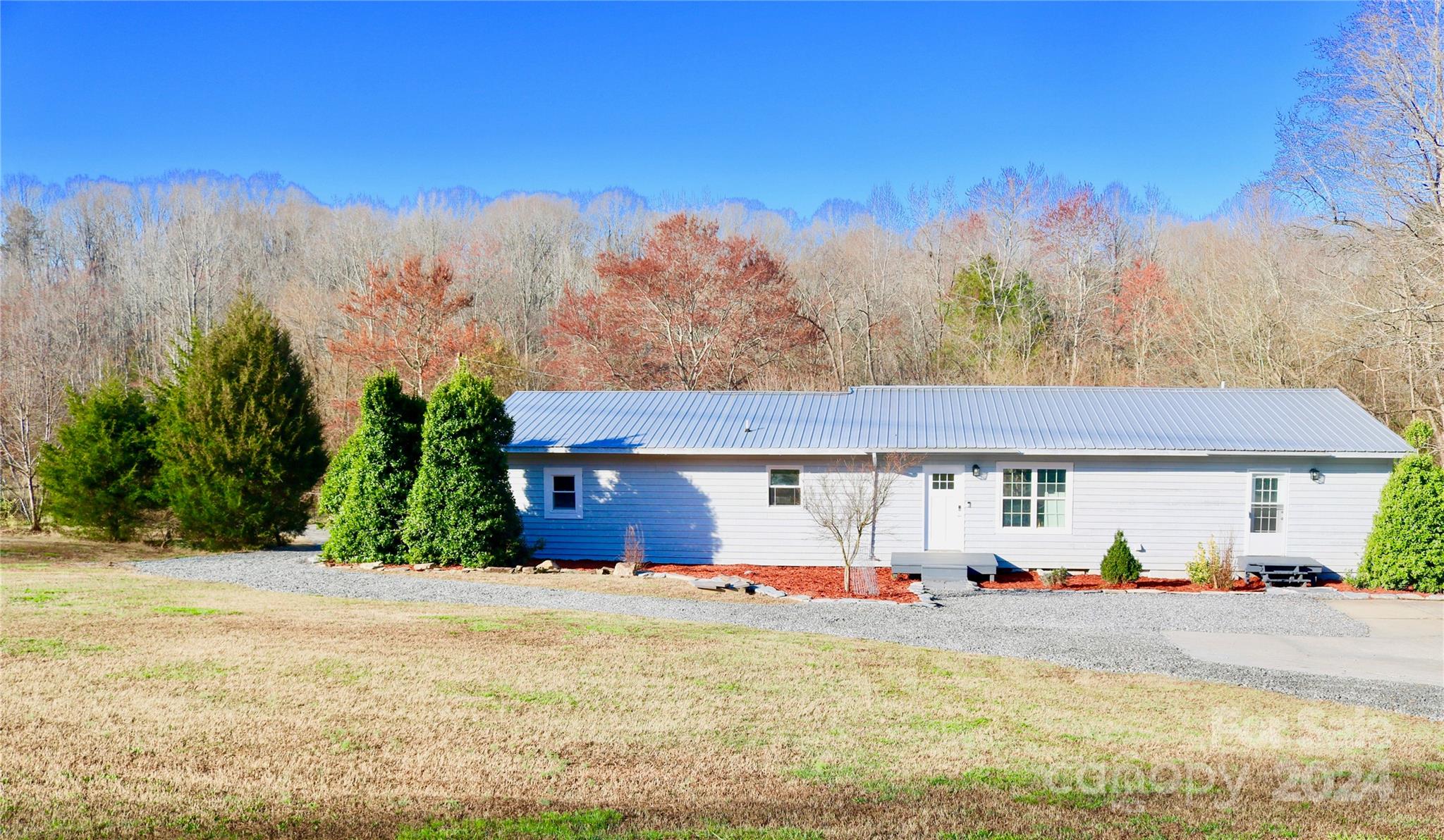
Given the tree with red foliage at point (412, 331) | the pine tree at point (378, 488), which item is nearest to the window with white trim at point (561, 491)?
the pine tree at point (378, 488)

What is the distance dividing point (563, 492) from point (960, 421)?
769 centimetres

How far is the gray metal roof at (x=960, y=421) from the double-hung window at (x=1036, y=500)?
57 cm

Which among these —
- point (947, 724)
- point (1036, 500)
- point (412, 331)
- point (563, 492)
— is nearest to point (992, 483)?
point (1036, 500)

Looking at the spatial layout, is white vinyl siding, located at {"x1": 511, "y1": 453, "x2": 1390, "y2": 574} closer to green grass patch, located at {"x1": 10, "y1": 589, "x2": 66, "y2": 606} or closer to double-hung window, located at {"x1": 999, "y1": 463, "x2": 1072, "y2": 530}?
double-hung window, located at {"x1": 999, "y1": 463, "x2": 1072, "y2": 530}

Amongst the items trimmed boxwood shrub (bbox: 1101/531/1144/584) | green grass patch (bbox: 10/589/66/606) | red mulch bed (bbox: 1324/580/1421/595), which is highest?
trimmed boxwood shrub (bbox: 1101/531/1144/584)

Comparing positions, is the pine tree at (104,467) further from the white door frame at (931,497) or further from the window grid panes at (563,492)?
the white door frame at (931,497)

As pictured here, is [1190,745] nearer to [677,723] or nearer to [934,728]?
[934,728]

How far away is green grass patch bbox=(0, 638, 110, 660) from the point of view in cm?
873

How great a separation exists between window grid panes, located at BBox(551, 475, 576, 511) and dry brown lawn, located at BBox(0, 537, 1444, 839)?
765cm

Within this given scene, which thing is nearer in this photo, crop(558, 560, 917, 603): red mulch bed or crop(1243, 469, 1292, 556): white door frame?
crop(558, 560, 917, 603): red mulch bed

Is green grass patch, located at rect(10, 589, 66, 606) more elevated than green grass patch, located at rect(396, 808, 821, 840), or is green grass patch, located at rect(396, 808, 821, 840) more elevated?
green grass patch, located at rect(10, 589, 66, 606)

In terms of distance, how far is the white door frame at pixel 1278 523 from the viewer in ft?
57.0

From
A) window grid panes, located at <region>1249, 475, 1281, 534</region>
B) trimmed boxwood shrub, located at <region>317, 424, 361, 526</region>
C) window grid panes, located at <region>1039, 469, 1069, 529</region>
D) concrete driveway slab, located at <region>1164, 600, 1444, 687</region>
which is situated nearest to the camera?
concrete driveway slab, located at <region>1164, 600, 1444, 687</region>

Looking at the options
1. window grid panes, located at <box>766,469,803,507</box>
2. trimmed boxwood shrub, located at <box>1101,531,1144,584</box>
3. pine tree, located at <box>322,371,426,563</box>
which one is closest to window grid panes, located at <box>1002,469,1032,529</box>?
trimmed boxwood shrub, located at <box>1101,531,1144,584</box>
